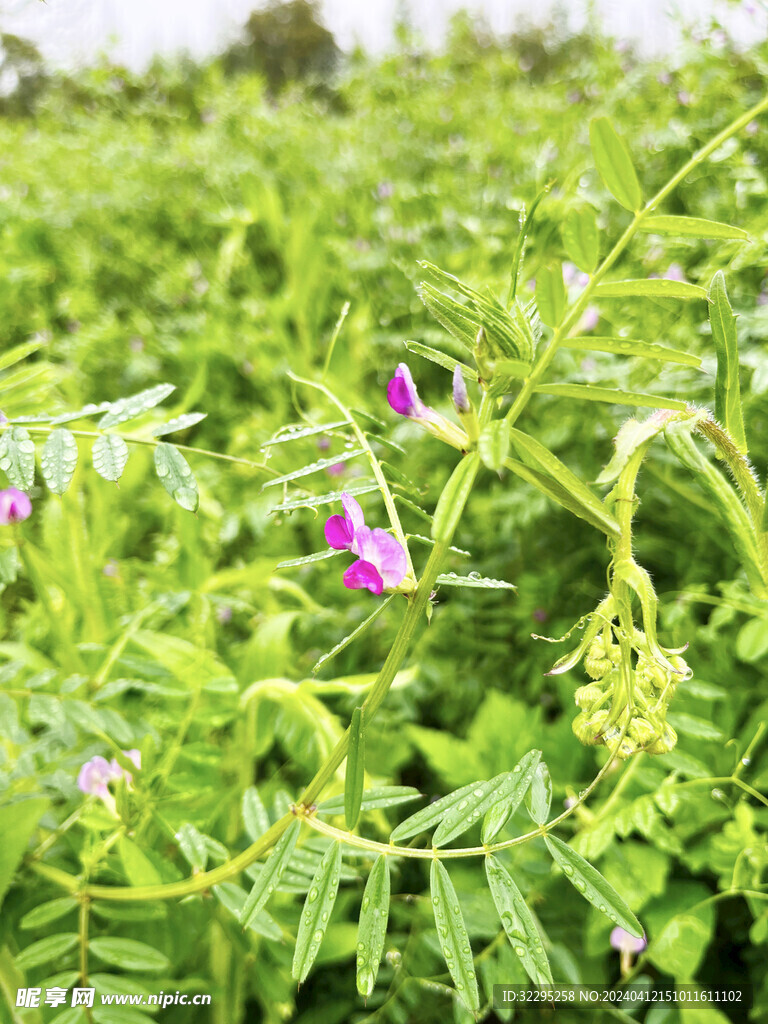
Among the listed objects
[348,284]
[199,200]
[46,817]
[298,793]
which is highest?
[199,200]

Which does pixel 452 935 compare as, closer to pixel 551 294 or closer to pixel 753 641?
pixel 551 294

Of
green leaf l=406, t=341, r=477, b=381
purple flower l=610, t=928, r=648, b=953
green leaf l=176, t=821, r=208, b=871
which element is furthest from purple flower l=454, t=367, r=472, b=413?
purple flower l=610, t=928, r=648, b=953

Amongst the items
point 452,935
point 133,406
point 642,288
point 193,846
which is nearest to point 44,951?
point 193,846

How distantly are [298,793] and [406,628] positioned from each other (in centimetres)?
72

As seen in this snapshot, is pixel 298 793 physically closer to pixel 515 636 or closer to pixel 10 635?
pixel 515 636

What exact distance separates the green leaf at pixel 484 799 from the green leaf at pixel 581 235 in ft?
1.10

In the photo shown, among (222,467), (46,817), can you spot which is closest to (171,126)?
(222,467)

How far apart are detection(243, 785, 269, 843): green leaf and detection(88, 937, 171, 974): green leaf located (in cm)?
13

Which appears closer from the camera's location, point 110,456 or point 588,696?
point 588,696

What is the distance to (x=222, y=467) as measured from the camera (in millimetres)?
1560

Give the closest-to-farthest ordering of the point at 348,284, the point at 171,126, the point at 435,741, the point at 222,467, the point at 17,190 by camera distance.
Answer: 1. the point at 435,741
2. the point at 222,467
3. the point at 348,284
4. the point at 17,190
5. the point at 171,126

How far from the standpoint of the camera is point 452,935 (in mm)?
472

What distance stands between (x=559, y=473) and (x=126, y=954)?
584 millimetres

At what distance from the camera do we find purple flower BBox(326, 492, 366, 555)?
1.44ft
